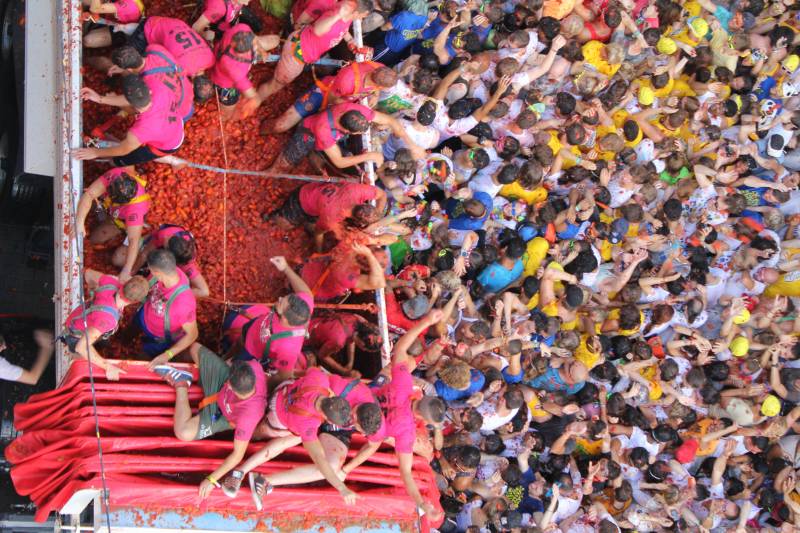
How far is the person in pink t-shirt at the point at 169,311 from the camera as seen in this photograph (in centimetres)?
580

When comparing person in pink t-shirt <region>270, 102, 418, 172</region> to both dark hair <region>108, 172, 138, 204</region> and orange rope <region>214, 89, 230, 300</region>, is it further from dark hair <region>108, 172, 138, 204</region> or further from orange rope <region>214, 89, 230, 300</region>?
dark hair <region>108, 172, 138, 204</region>

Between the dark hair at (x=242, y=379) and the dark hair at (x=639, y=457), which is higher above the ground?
the dark hair at (x=242, y=379)

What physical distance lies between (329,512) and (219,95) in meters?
3.67

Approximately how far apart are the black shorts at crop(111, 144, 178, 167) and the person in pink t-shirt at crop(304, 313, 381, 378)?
1.98m

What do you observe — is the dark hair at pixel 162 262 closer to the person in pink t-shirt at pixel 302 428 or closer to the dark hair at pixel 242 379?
the dark hair at pixel 242 379

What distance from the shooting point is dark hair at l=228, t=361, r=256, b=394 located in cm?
539

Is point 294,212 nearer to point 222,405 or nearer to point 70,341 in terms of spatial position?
point 222,405

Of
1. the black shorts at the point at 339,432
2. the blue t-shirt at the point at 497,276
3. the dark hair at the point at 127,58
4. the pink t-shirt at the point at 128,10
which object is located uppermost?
the pink t-shirt at the point at 128,10

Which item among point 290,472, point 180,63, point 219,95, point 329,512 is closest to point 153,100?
point 180,63

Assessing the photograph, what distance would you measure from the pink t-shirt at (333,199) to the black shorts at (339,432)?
1788mm

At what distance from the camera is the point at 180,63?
6.18m

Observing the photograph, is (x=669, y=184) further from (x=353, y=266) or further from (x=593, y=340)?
(x=353, y=266)

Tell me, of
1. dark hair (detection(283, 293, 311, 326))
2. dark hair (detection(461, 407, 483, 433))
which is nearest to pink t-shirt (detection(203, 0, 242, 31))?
dark hair (detection(283, 293, 311, 326))

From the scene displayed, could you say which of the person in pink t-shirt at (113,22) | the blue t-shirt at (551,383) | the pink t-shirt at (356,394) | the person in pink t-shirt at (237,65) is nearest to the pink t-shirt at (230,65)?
the person in pink t-shirt at (237,65)
